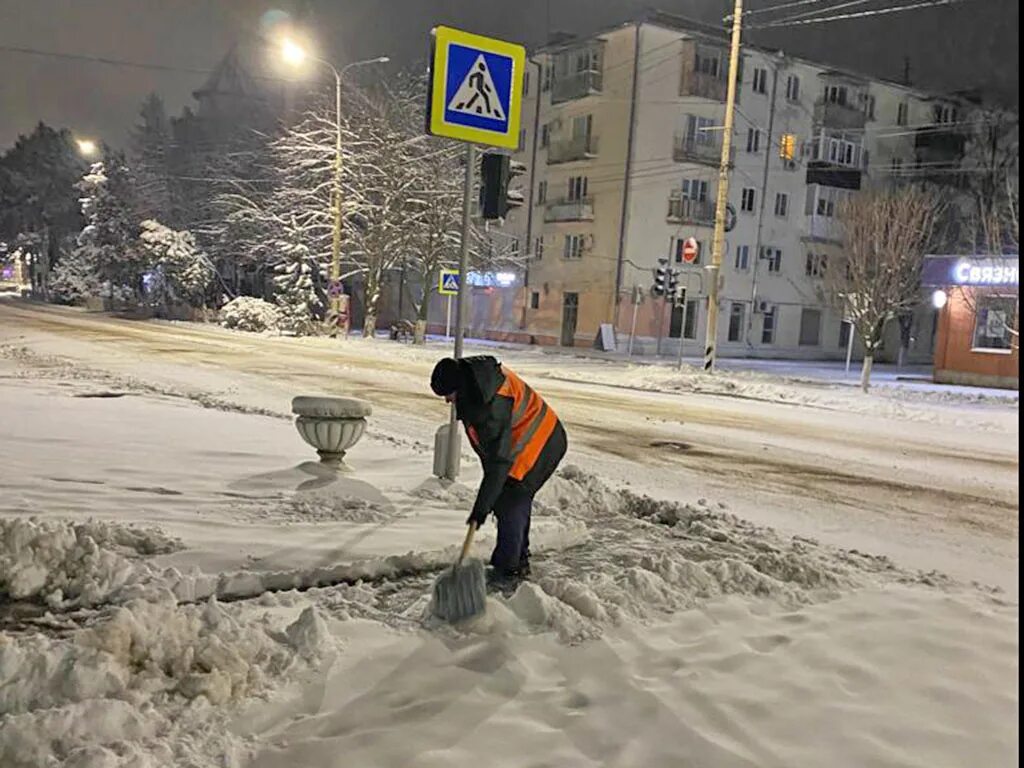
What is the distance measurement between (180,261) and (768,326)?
29.7m

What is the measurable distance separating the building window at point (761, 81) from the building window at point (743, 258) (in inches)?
291

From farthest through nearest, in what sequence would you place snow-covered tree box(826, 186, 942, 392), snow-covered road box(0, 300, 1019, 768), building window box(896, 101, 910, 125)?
building window box(896, 101, 910, 125), snow-covered tree box(826, 186, 942, 392), snow-covered road box(0, 300, 1019, 768)

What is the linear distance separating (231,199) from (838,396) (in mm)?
30770

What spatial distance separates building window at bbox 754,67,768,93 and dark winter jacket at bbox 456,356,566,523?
39.8 m

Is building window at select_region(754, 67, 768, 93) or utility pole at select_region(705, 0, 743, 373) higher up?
building window at select_region(754, 67, 768, 93)

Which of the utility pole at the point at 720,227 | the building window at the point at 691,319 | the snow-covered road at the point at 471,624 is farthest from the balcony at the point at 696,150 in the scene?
the snow-covered road at the point at 471,624

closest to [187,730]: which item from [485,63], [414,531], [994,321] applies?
[414,531]

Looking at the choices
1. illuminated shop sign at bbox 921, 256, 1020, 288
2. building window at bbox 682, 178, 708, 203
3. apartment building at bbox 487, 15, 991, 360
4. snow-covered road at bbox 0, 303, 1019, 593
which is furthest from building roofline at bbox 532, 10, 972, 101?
snow-covered road at bbox 0, 303, 1019, 593

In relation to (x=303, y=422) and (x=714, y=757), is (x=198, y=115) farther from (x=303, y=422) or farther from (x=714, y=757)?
(x=714, y=757)

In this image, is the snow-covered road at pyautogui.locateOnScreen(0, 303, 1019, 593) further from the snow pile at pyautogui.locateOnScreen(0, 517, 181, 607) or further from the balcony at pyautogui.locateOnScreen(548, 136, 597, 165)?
the balcony at pyautogui.locateOnScreen(548, 136, 597, 165)

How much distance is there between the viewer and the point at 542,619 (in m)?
4.38

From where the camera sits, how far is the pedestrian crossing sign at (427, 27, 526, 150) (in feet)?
21.2

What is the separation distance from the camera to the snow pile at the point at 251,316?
1384 inches

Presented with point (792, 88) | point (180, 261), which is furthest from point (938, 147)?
point (180, 261)
